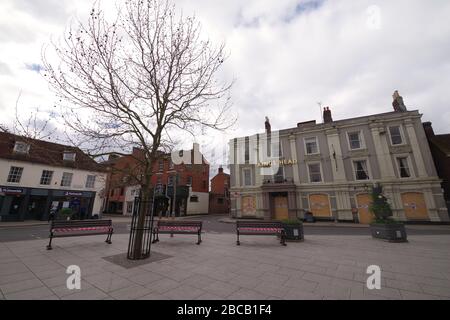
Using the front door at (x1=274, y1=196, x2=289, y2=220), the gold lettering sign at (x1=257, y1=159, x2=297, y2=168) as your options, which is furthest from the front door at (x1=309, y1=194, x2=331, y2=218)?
the gold lettering sign at (x1=257, y1=159, x2=297, y2=168)

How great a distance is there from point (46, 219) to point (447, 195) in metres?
41.2

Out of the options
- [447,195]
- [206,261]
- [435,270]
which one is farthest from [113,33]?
[447,195]

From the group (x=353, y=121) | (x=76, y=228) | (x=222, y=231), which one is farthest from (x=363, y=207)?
(x=76, y=228)

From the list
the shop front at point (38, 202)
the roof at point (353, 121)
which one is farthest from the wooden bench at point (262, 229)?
the shop front at point (38, 202)

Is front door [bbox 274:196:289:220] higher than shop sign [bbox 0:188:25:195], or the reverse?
shop sign [bbox 0:188:25:195]

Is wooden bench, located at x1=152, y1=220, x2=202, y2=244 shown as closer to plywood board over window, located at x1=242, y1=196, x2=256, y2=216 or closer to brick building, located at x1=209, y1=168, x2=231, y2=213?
plywood board over window, located at x1=242, y1=196, x2=256, y2=216

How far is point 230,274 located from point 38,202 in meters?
26.7

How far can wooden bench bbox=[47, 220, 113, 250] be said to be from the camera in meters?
7.33

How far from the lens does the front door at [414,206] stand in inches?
661

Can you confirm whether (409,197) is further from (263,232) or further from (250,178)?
(263,232)

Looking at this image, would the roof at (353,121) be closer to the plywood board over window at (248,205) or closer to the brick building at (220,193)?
the plywood board over window at (248,205)

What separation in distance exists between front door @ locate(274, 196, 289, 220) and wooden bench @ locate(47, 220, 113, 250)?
17.6 m

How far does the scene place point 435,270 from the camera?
4.95 meters

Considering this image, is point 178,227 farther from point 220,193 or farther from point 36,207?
point 220,193
